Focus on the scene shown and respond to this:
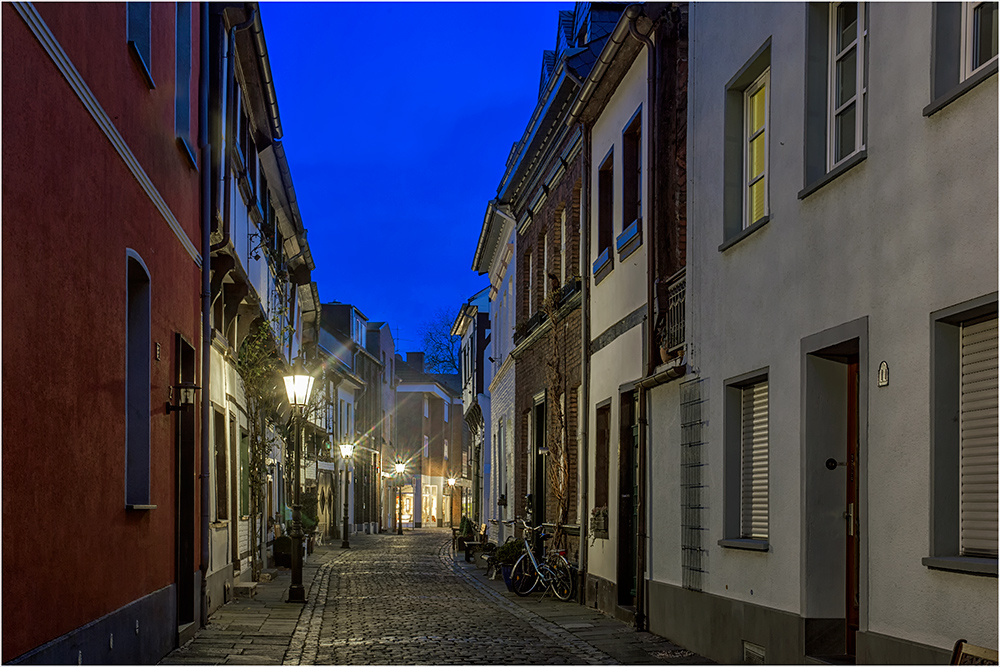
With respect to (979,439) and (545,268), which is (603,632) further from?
(545,268)

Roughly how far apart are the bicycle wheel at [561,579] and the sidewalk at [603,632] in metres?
0.13

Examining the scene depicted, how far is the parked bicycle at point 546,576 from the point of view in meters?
17.9

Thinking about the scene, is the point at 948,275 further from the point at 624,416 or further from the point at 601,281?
the point at 601,281

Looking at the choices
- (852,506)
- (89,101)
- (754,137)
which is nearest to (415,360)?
(754,137)

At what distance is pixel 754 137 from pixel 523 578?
9.39m

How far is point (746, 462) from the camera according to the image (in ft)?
36.1

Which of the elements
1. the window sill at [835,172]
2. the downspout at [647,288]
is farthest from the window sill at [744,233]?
the downspout at [647,288]

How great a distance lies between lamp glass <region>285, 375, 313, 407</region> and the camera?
18.0 m

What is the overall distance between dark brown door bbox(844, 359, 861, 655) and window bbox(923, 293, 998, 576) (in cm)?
196

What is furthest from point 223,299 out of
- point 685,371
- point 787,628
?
point 787,628

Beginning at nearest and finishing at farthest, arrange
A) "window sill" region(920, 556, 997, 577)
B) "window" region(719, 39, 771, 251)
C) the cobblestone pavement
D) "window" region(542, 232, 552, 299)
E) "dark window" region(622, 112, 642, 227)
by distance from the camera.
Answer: "window sill" region(920, 556, 997, 577)
"window" region(719, 39, 771, 251)
the cobblestone pavement
"dark window" region(622, 112, 642, 227)
"window" region(542, 232, 552, 299)

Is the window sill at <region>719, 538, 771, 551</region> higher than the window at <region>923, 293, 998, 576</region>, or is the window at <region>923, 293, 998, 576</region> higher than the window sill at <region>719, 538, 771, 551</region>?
the window at <region>923, 293, 998, 576</region>

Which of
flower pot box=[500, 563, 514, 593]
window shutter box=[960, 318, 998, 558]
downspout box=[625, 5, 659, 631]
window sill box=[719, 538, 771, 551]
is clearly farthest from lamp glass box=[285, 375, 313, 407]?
window shutter box=[960, 318, 998, 558]

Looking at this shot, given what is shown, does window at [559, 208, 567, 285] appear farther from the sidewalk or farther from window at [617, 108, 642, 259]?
the sidewalk
